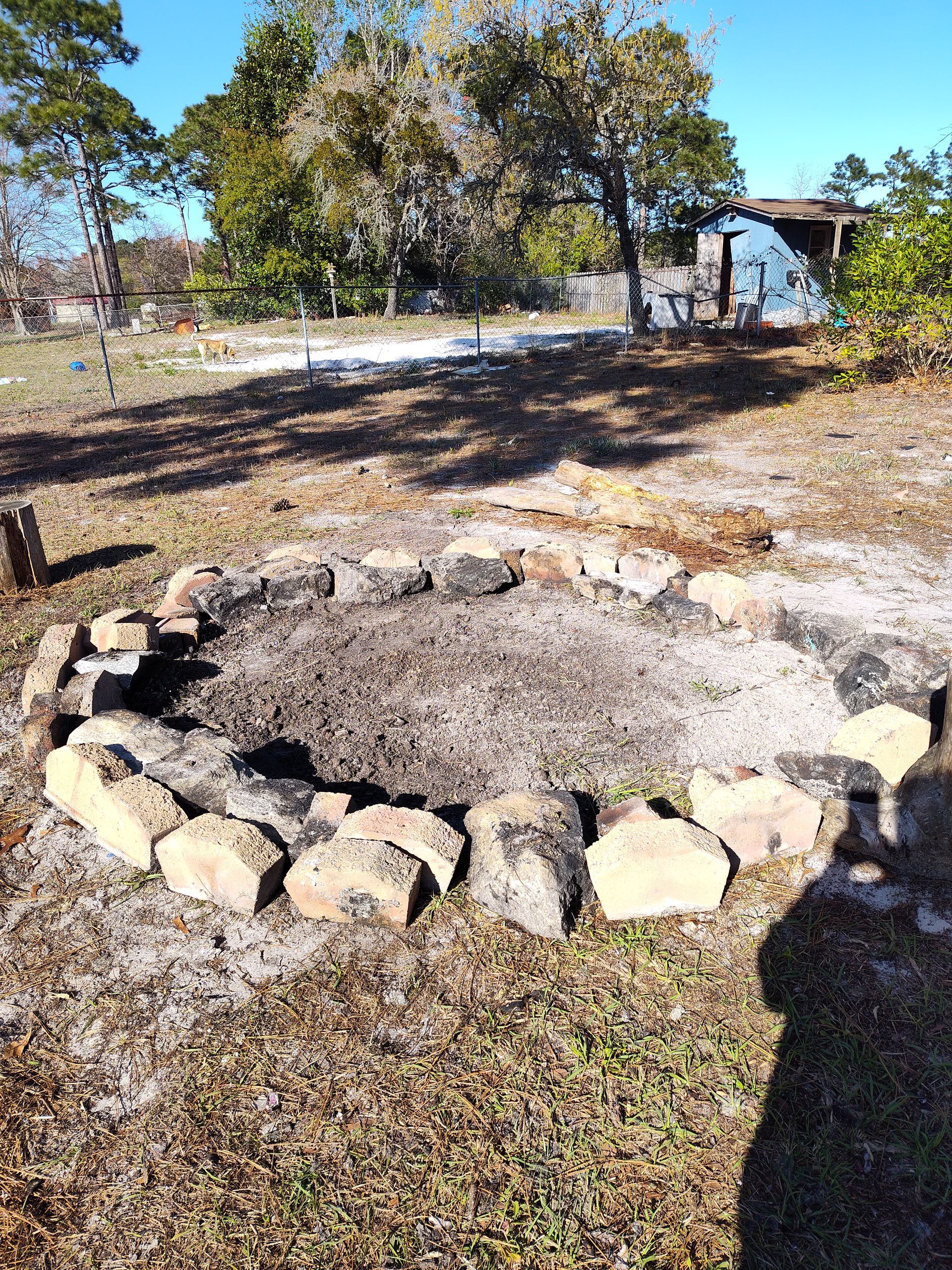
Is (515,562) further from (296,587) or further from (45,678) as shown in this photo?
(45,678)

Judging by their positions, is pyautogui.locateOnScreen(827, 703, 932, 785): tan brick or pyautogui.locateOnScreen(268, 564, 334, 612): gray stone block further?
pyautogui.locateOnScreen(268, 564, 334, 612): gray stone block

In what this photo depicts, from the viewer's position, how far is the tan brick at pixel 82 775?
8.85ft

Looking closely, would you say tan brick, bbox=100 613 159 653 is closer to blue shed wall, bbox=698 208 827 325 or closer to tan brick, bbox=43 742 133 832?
tan brick, bbox=43 742 133 832

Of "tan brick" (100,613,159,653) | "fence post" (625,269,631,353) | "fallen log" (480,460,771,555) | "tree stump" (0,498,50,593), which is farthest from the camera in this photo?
"fence post" (625,269,631,353)

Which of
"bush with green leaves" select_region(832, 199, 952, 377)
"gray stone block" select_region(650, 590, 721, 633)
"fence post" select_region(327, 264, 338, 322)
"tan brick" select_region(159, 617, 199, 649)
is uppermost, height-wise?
"fence post" select_region(327, 264, 338, 322)

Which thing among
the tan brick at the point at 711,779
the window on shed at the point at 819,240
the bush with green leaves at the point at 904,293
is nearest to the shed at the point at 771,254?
the window on shed at the point at 819,240

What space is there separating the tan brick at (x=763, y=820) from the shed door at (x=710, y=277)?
2157 centimetres

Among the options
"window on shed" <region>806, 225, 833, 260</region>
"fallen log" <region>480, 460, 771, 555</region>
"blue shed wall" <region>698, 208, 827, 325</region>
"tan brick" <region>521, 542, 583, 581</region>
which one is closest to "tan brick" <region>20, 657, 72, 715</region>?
"tan brick" <region>521, 542, 583, 581</region>

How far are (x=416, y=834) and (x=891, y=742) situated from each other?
1.68 metres

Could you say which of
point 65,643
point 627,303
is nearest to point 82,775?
point 65,643

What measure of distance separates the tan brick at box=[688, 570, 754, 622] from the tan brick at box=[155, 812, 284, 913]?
8.45 feet

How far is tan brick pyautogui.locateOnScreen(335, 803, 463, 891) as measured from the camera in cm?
236

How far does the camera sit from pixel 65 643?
3.62 m

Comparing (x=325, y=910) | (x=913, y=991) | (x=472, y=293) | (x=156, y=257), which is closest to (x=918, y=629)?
(x=913, y=991)
